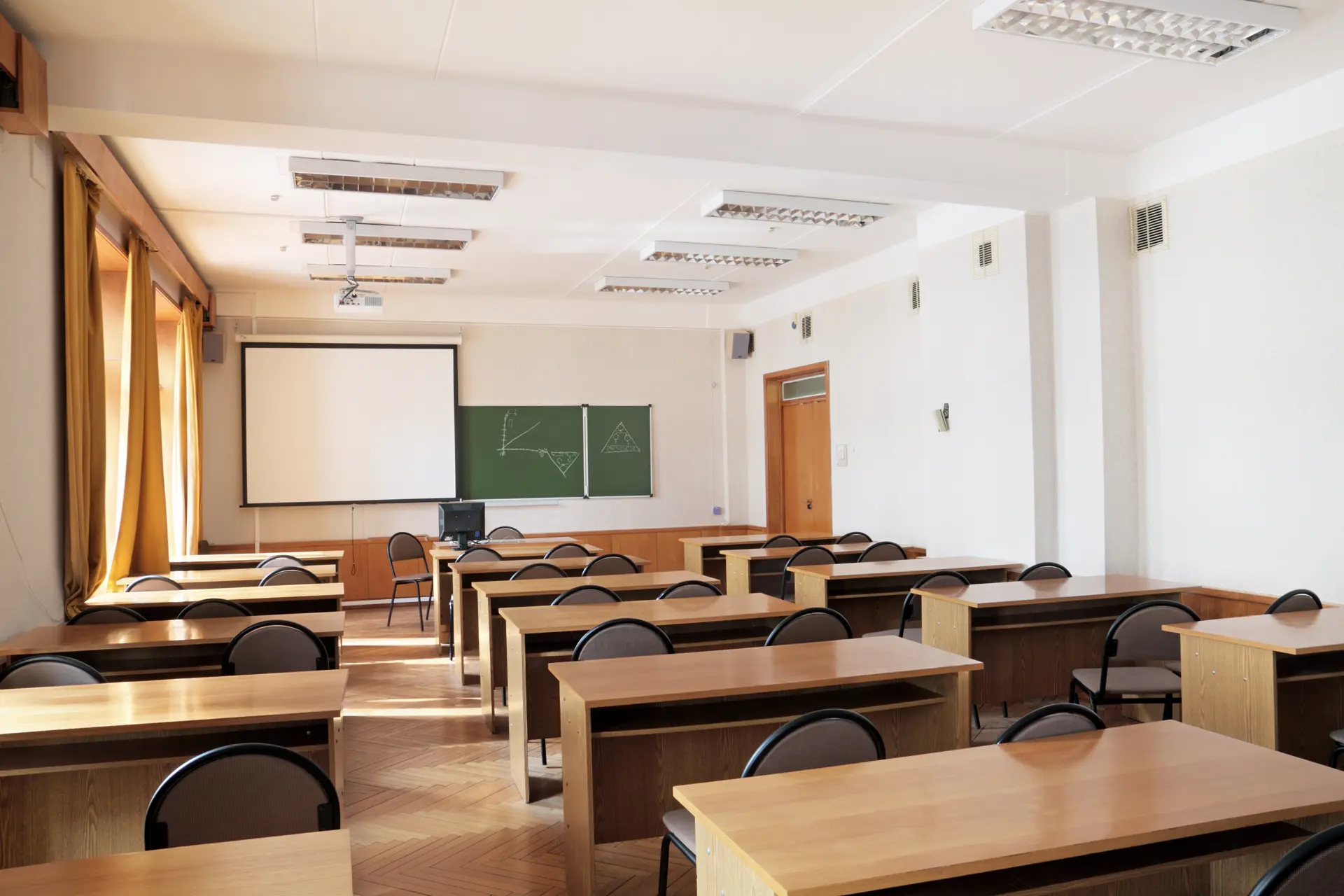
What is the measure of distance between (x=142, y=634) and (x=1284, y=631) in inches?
183

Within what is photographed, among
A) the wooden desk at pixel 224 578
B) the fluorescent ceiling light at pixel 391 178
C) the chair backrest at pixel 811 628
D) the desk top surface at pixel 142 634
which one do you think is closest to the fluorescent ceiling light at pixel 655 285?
the fluorescent ceiling light at pixel 391 178

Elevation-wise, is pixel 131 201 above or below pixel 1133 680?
above

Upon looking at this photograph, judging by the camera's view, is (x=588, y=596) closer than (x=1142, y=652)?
No

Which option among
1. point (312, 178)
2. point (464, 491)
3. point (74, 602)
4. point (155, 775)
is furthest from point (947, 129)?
point (464, 491)

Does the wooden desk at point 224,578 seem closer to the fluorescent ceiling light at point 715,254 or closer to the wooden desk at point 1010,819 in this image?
the fluorescent ceiling light at point 715,254

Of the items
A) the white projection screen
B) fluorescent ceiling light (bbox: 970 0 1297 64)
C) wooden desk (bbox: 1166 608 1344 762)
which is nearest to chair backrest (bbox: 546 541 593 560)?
the white projection screen

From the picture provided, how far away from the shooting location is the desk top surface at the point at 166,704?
267 centimetres

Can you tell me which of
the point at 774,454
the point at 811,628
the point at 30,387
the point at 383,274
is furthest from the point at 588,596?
the point at 774,454

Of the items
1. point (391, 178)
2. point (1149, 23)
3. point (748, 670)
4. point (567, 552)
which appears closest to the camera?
point (748, 670)

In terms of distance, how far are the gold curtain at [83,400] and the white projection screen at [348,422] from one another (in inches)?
173

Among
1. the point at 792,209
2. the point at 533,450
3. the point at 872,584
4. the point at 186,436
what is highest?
the point at 792,209

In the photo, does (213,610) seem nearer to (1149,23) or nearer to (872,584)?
(872,584)

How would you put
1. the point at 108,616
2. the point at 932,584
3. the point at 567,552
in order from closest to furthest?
the point at 108,616 → the point at 932,584 → the point at 567,552

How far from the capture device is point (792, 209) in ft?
21.6
